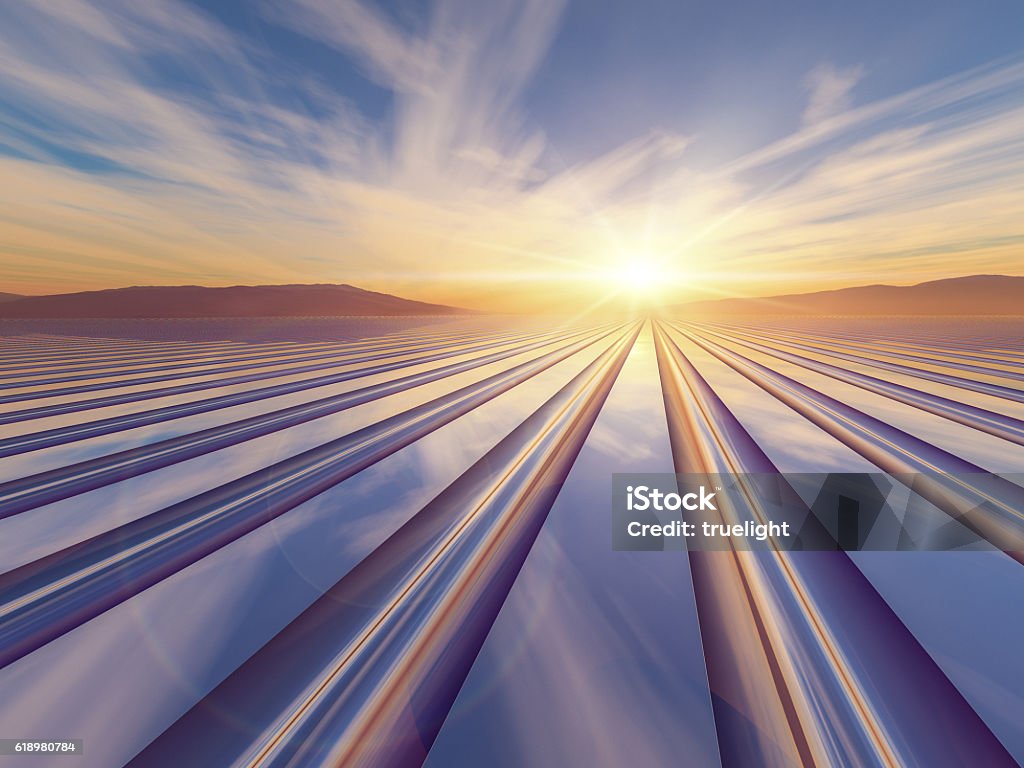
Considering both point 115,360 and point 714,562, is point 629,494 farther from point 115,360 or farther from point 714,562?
point 115,360

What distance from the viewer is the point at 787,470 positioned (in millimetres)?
1305

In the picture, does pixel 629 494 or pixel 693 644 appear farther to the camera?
pixel 629 494

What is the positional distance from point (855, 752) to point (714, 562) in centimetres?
37

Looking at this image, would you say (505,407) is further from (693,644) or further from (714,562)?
(693,644)

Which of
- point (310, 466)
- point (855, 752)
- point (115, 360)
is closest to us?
point (855, 752)

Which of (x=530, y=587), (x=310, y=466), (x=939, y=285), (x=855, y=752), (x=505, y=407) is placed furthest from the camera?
(x=939, y=285)

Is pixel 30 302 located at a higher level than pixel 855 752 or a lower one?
higher

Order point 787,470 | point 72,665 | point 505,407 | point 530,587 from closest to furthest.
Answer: point 72,665, point 530,587, point 787,470, point 505,407

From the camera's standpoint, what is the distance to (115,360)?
4.14m

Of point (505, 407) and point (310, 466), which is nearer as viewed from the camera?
point (310, 466)

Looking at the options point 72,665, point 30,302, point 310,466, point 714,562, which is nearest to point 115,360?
point 310,466

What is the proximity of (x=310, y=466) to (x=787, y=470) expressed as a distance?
5.24 ft

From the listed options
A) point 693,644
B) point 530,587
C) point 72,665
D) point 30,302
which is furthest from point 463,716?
point 30,302

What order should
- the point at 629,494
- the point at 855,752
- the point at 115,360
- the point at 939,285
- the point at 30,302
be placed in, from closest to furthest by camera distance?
the point at 855,752
the point at 629,494
the point at 115,360
the point at 30,302
the point at 939,285
